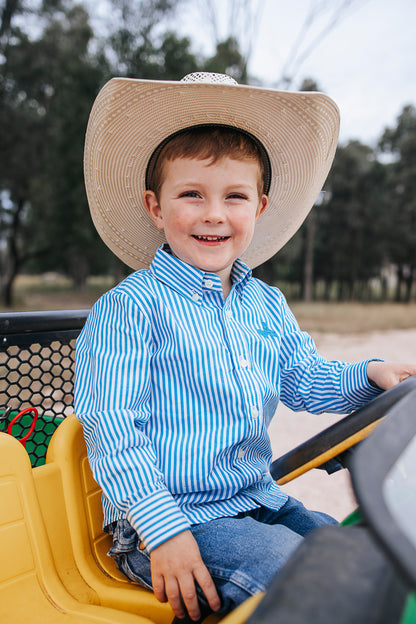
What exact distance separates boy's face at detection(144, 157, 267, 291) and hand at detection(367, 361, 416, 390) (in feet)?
1.71

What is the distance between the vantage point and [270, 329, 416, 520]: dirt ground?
2.98m

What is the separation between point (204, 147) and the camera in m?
1.43

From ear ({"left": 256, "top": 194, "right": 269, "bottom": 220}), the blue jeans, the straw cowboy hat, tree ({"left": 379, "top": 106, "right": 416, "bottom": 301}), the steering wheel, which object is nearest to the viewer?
the blue jeans

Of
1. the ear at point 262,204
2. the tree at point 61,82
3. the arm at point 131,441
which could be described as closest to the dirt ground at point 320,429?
the arm at point 131,441

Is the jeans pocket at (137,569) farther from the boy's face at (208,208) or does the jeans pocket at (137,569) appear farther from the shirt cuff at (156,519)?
the boy's face at (208,208)

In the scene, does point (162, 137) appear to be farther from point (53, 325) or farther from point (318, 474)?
point (318, 474)

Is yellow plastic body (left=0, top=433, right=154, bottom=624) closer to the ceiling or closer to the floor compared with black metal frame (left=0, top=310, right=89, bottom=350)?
closer to the floor

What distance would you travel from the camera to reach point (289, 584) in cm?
51

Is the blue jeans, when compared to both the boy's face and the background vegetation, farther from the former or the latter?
the background vegetation

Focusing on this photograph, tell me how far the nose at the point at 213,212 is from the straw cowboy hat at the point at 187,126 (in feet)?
0.85

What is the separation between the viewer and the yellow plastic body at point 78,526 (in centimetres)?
122

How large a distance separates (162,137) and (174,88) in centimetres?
20

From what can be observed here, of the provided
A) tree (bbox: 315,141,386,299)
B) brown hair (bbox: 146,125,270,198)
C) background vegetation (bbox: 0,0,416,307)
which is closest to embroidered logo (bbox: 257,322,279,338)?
brown hair (bbox: 146,125,270,198)

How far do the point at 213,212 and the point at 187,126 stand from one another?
0.96 feet
